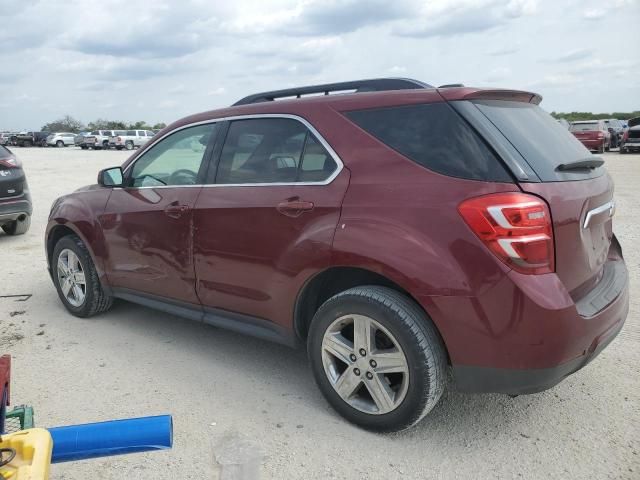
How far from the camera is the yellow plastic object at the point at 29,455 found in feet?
5.59

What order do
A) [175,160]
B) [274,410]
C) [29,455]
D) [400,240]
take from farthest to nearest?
[175,160], [274,410], [400,240], [29,455]

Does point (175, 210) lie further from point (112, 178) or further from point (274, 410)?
point (274, 410)

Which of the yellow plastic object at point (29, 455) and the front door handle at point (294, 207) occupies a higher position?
the front door handle at point (294, 207)

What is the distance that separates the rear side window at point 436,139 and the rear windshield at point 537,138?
163mm

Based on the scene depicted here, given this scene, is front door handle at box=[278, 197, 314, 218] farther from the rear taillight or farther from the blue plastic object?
the blue plastic object

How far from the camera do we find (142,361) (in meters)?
3.83

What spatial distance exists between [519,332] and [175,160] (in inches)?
102

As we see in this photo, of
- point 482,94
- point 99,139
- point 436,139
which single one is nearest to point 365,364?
point 436,139

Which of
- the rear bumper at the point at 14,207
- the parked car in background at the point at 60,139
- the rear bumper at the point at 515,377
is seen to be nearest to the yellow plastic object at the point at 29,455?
the rear bumper at the point at 515,377

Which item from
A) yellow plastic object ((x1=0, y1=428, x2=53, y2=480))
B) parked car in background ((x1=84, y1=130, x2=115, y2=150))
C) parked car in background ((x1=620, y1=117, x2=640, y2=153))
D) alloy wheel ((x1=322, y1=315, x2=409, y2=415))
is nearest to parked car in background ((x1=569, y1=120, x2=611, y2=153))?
parked car in background ((x1=620, y1=117, x2=640, y2=153))

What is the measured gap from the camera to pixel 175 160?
3.91 metres

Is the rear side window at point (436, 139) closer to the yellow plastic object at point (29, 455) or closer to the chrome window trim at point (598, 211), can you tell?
the chrome window trim at point (598, 211)

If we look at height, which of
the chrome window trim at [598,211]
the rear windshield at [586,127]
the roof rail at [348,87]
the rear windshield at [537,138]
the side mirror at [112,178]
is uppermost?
the roof rail at [348,87]

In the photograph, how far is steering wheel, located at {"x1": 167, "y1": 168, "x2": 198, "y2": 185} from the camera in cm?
370
